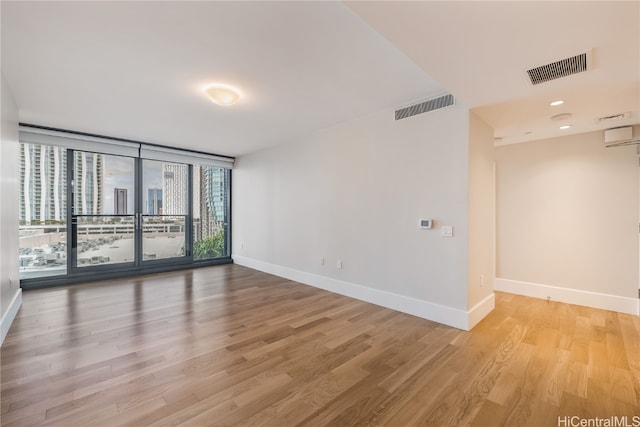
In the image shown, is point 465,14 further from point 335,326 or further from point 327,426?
point 335,326

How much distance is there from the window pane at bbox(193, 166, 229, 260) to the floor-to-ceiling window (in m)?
0.02

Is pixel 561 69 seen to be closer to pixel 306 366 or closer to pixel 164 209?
pixel 306 366

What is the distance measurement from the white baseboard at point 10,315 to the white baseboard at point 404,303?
11.5ft

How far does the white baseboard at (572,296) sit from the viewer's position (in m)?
3.53

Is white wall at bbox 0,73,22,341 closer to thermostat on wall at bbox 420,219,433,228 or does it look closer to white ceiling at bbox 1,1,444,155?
white ceiling at bbox 1,1,444,155

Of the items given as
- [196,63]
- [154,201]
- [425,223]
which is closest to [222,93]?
[196,63]

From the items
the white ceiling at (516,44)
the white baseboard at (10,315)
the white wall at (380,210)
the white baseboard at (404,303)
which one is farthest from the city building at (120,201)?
the white ceiling at (516,44)

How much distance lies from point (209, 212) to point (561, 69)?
6.46m

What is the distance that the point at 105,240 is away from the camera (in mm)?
5250

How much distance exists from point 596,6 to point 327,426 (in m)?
2.80

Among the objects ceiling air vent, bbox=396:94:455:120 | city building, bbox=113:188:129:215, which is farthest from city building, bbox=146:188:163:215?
ceiling air vent, bbox=396:94:455:120

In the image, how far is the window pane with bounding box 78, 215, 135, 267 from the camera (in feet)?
16.5

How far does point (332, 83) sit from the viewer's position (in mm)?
2824

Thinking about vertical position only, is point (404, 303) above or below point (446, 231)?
below
